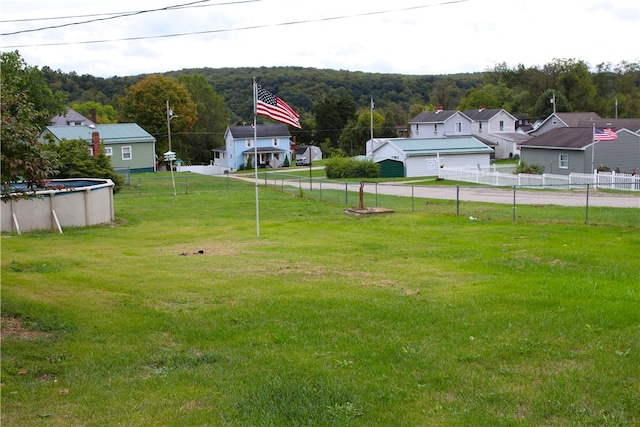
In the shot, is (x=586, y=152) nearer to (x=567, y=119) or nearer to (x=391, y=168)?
(x=391, y=168)

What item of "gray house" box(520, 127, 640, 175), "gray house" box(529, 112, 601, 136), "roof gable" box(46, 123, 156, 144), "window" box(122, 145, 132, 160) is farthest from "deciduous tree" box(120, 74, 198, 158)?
"gray house" box(520, 127, 640, 175)

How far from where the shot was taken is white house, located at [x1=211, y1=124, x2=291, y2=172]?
82062mm

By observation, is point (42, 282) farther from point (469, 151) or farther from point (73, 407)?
point (469, 151)

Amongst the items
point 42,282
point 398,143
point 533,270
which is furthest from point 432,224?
point 398,143

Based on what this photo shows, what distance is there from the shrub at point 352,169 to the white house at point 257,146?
20223mm

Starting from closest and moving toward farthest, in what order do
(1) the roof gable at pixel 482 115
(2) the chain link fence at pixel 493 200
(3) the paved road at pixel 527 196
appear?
(2) the chain link fence at pixel 493 200
(3) the paved road at pixel 527 196
(1) the roof gable at pixel 482 115

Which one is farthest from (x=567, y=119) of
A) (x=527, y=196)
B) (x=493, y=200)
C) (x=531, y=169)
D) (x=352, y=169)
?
(x=493, y=200)

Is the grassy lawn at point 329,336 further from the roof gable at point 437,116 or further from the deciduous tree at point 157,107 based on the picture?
the deciduous tree at point 157,107

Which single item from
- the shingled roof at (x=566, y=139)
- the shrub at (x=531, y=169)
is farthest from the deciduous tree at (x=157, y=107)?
the shingled roof at (x=566, y=139)

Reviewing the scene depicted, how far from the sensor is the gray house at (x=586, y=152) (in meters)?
49.2

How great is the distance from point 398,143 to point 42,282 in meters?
51.0

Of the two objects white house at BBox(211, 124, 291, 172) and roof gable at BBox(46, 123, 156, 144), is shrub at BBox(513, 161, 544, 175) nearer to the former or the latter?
white house at BBox(211, 124, 291, 172)

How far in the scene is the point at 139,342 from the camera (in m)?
8.88

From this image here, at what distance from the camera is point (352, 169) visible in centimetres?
6191
